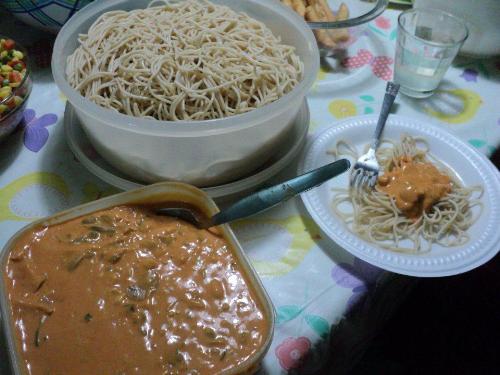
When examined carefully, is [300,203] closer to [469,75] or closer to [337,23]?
[337,23]

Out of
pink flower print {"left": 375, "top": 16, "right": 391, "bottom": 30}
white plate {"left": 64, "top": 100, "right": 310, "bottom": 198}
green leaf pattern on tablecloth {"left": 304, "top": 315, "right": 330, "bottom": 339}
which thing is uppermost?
pink flower print {"left": 375, "top": 16, "right": 391, "bottom": 30}

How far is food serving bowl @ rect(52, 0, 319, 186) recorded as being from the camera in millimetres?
736

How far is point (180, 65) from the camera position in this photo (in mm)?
869

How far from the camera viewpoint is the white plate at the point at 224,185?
0.83m

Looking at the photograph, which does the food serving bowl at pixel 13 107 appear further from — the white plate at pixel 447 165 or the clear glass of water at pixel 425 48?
the clear glass of water at pixel 425 48

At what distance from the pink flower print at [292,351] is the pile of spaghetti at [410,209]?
217 millimetres

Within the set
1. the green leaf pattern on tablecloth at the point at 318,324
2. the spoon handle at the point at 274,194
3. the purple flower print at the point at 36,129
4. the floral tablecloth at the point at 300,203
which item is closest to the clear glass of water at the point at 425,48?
the floral tablecloth at the point at 300,203

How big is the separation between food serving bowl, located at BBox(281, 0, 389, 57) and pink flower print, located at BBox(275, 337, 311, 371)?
0.69 metres

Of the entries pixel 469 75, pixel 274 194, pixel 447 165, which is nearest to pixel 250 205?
pixel 274 194

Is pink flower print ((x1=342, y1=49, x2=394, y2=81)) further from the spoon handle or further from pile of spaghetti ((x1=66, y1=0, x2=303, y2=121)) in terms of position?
the spoon handle

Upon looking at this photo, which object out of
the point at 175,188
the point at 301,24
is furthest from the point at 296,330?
the point at 301,24

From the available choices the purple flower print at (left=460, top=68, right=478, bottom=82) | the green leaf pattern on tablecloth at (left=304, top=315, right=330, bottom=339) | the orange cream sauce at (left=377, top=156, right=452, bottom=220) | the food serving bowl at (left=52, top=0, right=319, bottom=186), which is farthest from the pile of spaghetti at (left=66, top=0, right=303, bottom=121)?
the purple flower print at (left=460, top=68, right=478, bottom=82)

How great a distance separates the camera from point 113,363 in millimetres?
576

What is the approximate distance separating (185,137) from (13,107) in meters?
0.37
